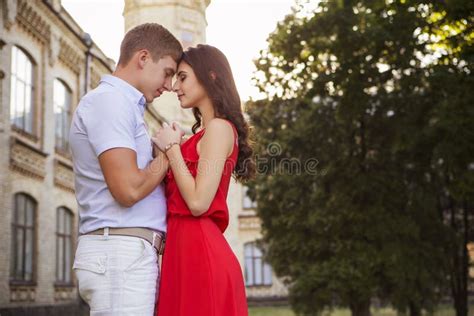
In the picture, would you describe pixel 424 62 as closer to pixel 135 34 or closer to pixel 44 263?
pixel 44 263

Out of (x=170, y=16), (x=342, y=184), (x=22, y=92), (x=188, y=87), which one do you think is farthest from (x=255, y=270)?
(x=188, y=87)

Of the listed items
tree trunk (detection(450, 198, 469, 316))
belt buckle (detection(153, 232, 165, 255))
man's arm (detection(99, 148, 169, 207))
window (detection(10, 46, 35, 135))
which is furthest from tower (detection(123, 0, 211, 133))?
man's arm (detection(99, 148, 169, 207))

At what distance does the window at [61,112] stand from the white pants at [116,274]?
18.5 m

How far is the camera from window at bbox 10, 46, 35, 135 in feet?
59.9

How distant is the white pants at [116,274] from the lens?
123 inches

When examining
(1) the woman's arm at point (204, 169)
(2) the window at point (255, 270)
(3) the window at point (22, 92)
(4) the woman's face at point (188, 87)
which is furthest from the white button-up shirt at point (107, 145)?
(2) the window at point (255, 270)

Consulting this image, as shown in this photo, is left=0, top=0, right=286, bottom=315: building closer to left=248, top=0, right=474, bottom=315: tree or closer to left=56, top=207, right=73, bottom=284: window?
left=56, top=207, right=73, bottom=284: window

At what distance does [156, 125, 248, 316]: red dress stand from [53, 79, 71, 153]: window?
718 inches

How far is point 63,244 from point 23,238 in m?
2.96

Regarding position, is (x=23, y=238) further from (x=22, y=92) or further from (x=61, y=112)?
(x=61, y=112)

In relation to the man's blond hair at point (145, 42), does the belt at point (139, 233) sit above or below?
below

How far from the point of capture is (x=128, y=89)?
11.2ft

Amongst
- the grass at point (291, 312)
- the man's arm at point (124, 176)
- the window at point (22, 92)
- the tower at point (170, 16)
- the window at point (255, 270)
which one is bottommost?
the grass at point (291, 312)

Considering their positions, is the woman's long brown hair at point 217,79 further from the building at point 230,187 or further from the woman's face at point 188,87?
the building at point 230,187
